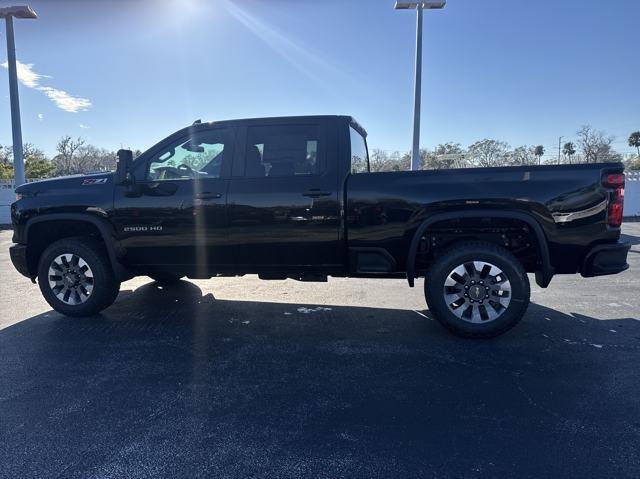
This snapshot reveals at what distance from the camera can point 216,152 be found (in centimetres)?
456

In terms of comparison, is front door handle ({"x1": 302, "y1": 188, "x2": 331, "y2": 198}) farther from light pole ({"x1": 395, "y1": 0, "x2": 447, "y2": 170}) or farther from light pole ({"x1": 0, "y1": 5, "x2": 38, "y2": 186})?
light pole ({"x1": 0, "y1": 5, "x2": 38, "y2": 186})

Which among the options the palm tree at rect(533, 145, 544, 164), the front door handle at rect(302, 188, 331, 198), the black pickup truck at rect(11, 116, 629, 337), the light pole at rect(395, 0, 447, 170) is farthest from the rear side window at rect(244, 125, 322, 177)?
the palm tree at rect(533, 145, 544, 164)

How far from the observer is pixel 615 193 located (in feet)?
12.7

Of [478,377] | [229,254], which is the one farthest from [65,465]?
[478,377]

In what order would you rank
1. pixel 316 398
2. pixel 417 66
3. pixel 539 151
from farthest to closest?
1. pixel 539 151
2. pixel 417 66
3. pixel 316 398

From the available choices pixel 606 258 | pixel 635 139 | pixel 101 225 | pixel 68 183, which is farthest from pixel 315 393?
pixel 635 139

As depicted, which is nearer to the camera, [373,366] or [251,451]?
[251,451]

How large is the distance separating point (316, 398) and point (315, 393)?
73mm

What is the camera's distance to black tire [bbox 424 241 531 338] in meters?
3.98

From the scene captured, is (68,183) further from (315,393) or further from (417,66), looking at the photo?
(417,66)

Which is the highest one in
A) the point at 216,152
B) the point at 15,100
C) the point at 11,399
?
the point at 15,100

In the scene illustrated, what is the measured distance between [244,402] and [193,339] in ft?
4.64

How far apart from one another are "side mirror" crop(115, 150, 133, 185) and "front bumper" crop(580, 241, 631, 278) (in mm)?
4600

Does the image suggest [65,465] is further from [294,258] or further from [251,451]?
[294,258]
